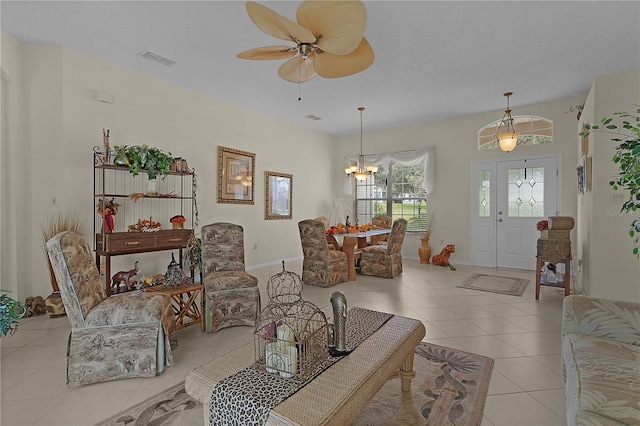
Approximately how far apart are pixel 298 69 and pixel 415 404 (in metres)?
2.53

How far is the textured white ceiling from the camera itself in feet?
9.48

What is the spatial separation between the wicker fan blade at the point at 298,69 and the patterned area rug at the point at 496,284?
12.1ft

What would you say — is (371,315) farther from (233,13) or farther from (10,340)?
(10,340)

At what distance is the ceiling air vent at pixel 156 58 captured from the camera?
3.75 m

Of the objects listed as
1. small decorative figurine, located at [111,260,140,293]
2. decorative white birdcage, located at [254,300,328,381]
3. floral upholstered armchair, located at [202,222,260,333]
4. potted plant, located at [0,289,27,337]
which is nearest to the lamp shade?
floral upholstered armchair, located at [202,222,260,333]

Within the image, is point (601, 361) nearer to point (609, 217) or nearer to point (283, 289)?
point (283, 289)

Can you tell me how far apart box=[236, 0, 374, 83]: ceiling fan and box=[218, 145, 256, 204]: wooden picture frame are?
314 centimetres

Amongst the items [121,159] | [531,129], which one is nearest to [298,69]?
[121,159]

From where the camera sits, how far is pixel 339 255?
16.1ft

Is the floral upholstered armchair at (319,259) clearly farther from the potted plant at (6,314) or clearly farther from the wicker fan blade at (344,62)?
the potted plant at (6,314)

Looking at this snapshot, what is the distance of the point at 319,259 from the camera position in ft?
15.4

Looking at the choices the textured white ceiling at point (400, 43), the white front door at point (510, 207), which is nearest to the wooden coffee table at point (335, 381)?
the textured white ceiling at point (400, 43)

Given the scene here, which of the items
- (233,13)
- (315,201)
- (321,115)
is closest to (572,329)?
(233,13)

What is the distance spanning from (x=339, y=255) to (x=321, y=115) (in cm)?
294
